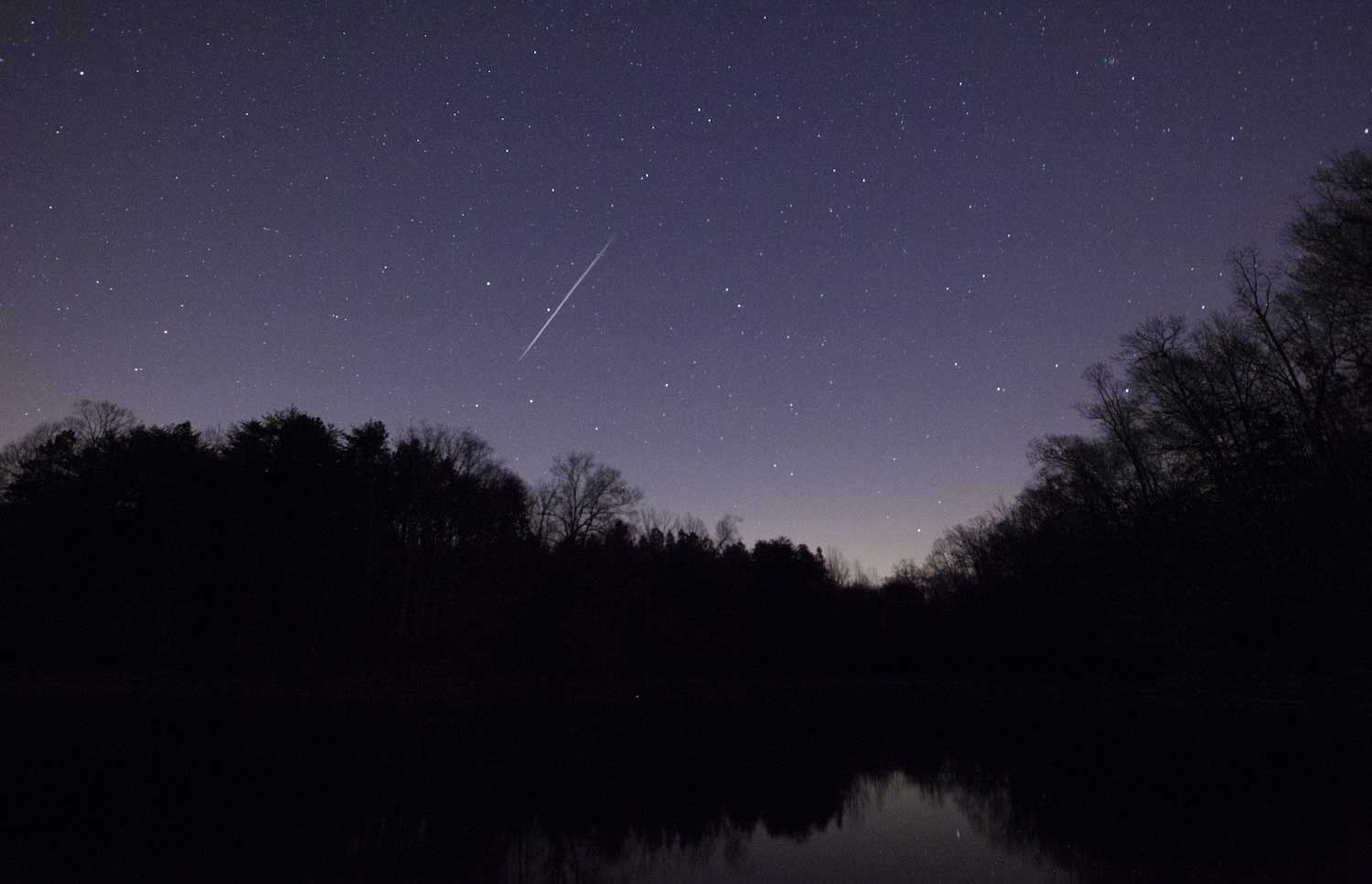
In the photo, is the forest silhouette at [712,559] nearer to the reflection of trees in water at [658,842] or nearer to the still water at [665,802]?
the still water at [665,802]

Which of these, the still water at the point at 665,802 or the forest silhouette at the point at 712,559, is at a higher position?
the forest silhouette at the point at 712,559

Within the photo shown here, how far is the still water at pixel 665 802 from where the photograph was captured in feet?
24.1

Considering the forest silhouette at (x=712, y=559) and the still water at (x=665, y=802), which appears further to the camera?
the forest silhouette at (x=712, y=559)

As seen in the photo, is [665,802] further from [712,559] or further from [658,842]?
[712,559]

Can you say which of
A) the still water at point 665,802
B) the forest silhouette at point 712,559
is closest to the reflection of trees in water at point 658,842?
the still water at point 665,802

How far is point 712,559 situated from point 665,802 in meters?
48.0

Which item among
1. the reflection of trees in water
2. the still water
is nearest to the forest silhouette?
the still water

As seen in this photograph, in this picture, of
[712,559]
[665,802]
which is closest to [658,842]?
[665,802]

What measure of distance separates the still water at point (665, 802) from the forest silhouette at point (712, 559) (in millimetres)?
5716

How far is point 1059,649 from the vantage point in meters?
44.1

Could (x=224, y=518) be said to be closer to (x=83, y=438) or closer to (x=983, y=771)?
(x=83, y=438)

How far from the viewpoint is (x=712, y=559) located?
58312 millimetres

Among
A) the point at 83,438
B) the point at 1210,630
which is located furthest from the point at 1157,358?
the point at 83,438

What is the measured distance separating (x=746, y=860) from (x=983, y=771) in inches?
298
